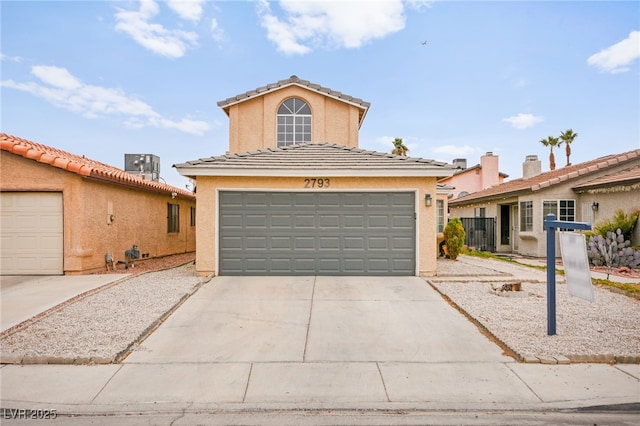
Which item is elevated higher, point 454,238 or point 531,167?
point 531,167

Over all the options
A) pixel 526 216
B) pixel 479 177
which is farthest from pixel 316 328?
pixel 479 177

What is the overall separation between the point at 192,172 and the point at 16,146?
5.20 m

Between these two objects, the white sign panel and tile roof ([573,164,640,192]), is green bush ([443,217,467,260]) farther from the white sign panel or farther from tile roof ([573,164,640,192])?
the white sign panel

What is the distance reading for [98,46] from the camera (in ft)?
48.3

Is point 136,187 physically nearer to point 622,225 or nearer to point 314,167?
point 314,167

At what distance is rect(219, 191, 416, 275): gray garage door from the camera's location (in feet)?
35.8

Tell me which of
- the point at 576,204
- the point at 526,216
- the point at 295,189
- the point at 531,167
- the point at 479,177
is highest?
the point at 479,177

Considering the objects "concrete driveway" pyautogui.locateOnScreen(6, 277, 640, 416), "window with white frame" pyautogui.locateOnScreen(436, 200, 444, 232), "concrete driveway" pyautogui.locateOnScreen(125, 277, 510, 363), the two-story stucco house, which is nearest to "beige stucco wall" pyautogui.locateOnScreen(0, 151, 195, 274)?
the two-story stucco house

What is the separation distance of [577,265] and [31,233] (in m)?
13.4

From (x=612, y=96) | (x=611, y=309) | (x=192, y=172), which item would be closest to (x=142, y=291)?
(x=192, y=172)

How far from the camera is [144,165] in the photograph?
869 inches

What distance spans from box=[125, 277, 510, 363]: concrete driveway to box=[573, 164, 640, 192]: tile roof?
33.1ft

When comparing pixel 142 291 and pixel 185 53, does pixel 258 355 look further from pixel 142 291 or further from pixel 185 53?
pixel 185 53

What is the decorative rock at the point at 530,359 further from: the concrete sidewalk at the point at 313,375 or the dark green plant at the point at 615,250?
the dark green plant at the point at 615,250
